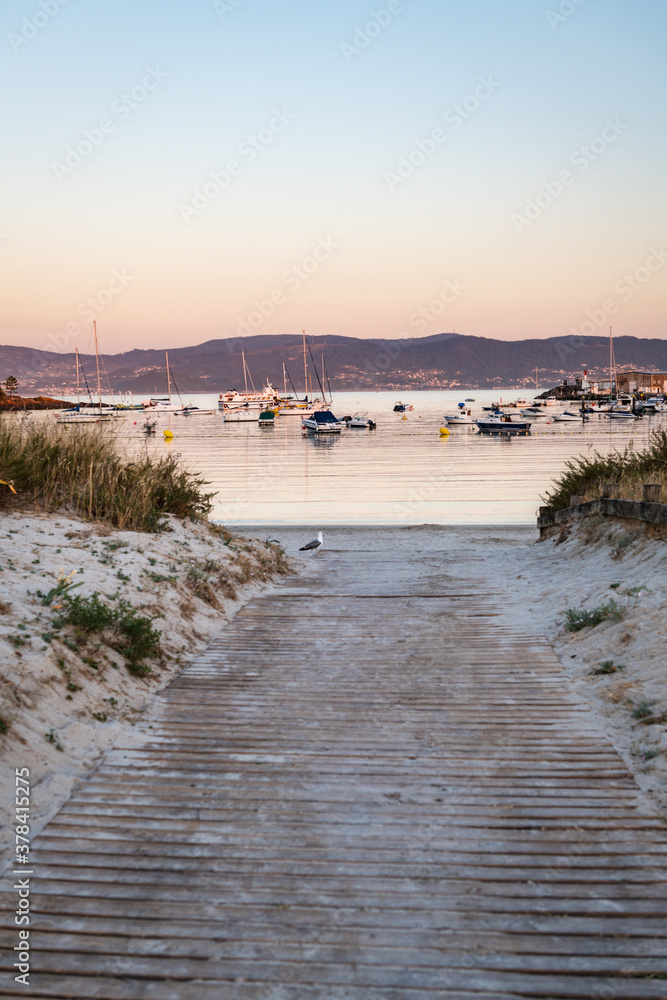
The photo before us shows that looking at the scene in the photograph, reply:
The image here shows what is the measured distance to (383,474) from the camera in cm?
3625

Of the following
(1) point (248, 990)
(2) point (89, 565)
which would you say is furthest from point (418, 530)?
(1) point (248, 990)

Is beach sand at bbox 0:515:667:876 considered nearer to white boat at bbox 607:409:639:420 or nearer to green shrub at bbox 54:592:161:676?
green shrub at bbox 54:592:161:676

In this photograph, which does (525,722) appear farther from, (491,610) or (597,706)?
(491,610)

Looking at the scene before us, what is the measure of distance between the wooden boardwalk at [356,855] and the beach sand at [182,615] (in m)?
0.22

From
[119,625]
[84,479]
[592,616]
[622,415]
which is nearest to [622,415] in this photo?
[622,415]

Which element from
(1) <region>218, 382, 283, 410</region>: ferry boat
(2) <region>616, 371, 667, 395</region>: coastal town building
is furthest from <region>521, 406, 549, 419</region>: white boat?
(2) <region>616, 371, 667, 395</region>: coastal town building

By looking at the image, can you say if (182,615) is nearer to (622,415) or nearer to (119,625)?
(119,625)

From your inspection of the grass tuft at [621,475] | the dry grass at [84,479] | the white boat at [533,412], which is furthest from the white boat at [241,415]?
the dry grass at [84,479]

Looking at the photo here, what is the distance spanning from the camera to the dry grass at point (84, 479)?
9297 mm

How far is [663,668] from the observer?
556cm

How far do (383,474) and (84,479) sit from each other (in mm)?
26710

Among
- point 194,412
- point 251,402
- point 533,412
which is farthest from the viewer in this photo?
point 194,412

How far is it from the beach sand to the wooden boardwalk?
0.73 ft

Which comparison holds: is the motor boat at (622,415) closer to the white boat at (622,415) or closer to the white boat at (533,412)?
the white boat at (622,415)
